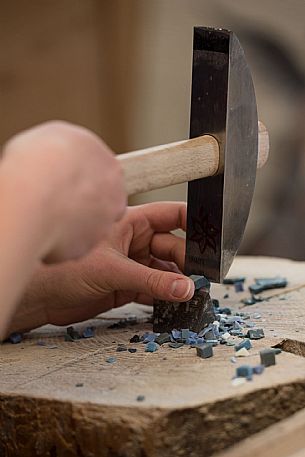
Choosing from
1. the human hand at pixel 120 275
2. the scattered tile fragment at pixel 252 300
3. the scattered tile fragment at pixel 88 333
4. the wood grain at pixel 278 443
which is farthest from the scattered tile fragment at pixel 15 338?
the wood grain at pixel 278 443

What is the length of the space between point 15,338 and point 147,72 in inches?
77.9

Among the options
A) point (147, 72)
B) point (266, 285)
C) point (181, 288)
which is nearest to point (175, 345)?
point (181, 288)

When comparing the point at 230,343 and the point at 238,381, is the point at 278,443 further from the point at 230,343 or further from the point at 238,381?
the point at 230,343

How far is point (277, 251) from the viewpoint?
362cm

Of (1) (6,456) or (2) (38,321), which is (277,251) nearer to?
(2) (38,321)

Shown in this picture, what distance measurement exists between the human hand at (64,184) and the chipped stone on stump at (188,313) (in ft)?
1.40

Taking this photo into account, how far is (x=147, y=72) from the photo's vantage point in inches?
136

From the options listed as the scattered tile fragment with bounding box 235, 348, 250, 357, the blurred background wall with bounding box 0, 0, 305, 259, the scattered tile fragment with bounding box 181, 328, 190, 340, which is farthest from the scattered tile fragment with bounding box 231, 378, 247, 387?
the blurred background wall with bounding box 0, 0, 305, 259

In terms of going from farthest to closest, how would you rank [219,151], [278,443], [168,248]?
[168,248] → [219,151] → [278,443]

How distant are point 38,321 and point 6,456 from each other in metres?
0.36

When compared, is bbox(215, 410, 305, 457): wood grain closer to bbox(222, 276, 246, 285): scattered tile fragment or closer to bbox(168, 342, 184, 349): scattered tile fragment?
bbox(168, 342, 184, 349): scattered tile fragment

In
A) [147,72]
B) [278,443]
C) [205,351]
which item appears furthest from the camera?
[147,72]

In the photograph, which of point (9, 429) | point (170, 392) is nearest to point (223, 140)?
point (170, 392)

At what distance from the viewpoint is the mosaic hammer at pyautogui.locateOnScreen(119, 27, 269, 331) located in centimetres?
152
